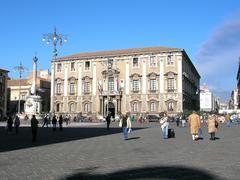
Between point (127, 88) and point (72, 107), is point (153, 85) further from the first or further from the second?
point (72, 107)

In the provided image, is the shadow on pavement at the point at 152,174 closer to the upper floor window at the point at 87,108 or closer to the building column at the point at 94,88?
the building column at the point at 94,88

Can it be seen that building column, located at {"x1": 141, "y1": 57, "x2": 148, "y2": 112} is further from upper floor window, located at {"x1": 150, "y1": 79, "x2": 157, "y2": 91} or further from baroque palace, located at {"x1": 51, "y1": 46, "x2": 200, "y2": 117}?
upper floor window, located at {"x1": 150, "y1": 79, "x2": 157, "y2": 91}

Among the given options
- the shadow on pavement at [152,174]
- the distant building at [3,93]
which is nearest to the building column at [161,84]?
the distant building at [3,93]

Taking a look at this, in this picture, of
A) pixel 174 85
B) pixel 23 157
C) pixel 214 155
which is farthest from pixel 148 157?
pixel 174 85

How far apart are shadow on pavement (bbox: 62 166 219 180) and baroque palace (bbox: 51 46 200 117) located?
55.3 m

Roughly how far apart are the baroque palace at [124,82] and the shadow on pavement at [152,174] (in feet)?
182

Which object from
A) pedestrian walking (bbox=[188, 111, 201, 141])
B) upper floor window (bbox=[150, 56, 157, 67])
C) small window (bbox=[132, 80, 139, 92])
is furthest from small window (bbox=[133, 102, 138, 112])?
pedestrian walking (bbox=[188, 111, 201, 141])

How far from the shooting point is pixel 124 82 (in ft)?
230

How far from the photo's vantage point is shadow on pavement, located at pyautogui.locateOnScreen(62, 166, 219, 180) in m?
8.17

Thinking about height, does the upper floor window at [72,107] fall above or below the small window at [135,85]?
below

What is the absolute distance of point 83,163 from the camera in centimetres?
1052

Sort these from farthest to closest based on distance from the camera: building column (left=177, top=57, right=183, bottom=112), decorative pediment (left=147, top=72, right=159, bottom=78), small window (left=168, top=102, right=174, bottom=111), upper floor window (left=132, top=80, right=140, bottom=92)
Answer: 1. upper floor window (left=132, top=80, right=140, bottom=92)
2. decorative pediment (left=147, top=72, right=159, bottom=78)
3. small window (left=168, top=102, right=174, bottom=111)
4. building column (left=177, top=57, right=183, bottom=112)

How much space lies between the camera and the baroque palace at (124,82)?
6662cm

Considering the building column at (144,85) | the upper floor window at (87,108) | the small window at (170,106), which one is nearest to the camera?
the small window at (170,106)
